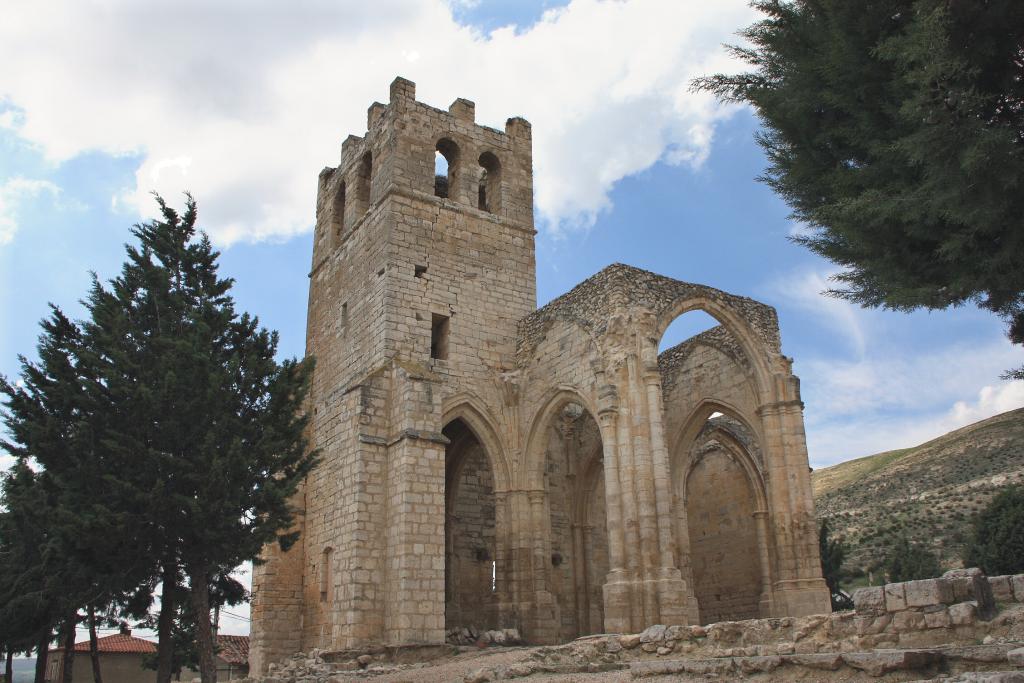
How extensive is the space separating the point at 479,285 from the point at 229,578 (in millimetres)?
6586

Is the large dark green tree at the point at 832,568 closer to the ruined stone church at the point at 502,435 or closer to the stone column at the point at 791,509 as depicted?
the ruined stone church at the point at 502,435

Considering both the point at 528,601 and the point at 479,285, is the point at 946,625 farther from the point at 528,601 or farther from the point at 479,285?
the point at 479,285

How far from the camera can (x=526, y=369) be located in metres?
15.0

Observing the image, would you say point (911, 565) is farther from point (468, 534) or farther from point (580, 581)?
point (468, 534)

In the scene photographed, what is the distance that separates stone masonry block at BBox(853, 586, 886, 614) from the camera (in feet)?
23.4

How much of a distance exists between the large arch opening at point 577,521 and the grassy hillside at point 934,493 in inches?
593

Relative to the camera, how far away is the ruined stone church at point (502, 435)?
12.3m

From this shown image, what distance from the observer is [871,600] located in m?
7.22

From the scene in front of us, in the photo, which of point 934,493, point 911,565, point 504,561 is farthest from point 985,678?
point 934,493

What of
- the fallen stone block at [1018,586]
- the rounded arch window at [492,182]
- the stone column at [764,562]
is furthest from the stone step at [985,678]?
the rounded arch window at [492,182]

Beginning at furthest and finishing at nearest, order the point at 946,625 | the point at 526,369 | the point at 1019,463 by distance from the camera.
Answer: the point at 1019,463 → the point at 526,369 → the point at 946,625

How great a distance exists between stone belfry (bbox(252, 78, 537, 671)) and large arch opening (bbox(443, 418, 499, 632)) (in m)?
1.77

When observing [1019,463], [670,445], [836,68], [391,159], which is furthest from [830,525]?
[836,68]

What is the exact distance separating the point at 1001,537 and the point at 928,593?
1344 centimetres
